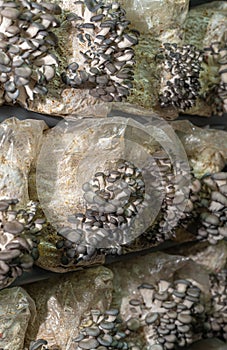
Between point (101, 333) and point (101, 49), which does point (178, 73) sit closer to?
point (101, 49)

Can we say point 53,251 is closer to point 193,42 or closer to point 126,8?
point 126,8

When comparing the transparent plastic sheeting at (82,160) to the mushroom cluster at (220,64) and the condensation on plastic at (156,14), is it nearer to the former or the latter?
the condensation on plastic at (156,14)

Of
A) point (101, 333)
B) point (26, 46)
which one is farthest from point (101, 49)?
point (101, 333)

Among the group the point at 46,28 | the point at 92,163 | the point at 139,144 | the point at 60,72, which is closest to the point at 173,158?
the point at 139,144

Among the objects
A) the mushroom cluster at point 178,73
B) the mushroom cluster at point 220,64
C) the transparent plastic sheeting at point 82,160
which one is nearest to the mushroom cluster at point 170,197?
the transparent plastic sheeting at point 82,160

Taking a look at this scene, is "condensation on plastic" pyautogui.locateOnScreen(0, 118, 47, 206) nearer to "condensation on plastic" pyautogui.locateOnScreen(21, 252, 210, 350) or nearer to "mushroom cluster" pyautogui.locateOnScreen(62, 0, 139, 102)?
"mushroom cluster" pyautogui.locateOnScreen(62, 0, 139, 102)

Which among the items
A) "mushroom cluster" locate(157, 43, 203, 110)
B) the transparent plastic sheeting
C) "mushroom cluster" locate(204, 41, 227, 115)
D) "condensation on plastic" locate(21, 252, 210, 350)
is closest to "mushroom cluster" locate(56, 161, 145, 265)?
the transparent plastic sheeting
